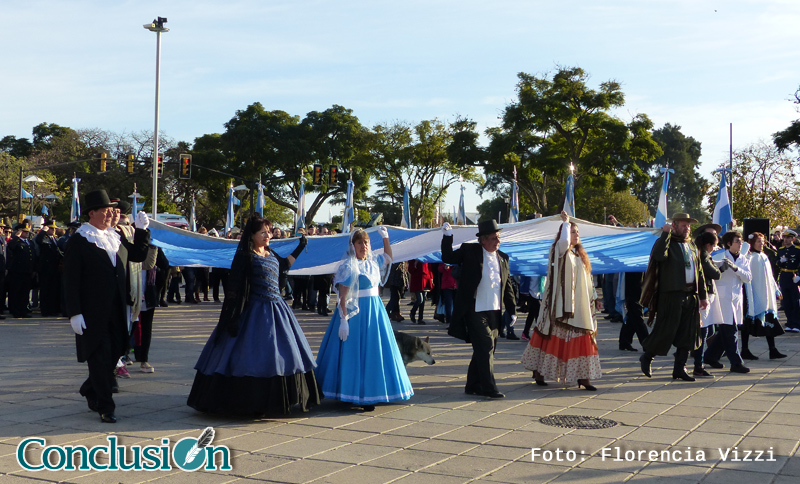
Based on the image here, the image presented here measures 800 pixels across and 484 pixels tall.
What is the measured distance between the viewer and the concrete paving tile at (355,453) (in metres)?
5.41

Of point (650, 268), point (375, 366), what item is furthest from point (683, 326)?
point (375, 366)

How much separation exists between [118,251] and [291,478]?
306 cm

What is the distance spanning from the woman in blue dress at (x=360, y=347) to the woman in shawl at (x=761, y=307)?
6.36 metres

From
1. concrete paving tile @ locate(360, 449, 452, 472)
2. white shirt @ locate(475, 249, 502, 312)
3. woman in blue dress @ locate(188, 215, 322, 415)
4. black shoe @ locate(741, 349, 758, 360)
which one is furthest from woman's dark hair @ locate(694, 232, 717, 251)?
concrete paving tile @ locate(360, 449, 452, 472)

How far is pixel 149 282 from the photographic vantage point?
9.55 m

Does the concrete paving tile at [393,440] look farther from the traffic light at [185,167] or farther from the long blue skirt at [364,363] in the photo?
the traffic light at [185,167]

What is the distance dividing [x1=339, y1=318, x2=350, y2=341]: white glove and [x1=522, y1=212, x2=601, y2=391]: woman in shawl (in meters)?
2.55

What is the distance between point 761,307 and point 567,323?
15.6ft

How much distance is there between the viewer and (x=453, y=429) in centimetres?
641

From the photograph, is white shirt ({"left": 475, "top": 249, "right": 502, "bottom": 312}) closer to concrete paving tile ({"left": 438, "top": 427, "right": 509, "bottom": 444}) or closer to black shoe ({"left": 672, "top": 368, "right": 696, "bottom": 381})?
concrete paving tile ({"left": 438, "top": 427, "right": 509, "bottom": 444})

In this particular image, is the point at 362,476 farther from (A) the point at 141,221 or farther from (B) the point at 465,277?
(A) the point at 141,221

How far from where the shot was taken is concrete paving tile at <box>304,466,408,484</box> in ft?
16.1

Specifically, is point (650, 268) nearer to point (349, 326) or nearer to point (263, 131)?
point (349, 326)

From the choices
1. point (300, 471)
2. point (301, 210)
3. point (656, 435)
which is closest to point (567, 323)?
point (656, 435)
